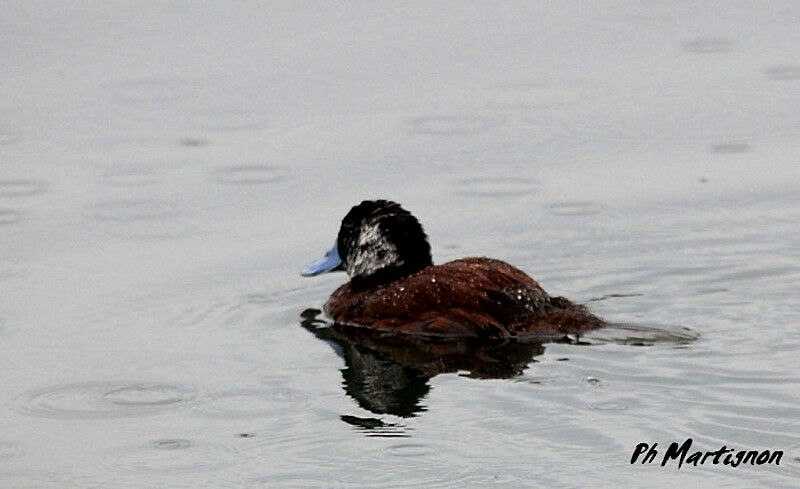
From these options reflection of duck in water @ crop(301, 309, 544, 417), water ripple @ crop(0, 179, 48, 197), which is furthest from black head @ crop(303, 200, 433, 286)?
water ripple @ crop(0, 179, 48, 197)

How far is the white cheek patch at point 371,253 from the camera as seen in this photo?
10.7 m

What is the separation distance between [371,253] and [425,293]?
0.73 meters

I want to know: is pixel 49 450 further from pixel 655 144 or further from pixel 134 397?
pixel 655 144

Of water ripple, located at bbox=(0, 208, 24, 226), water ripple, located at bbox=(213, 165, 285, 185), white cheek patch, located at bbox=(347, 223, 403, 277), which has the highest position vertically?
water ripple, located at bbox=(213, 165, 285, 185)

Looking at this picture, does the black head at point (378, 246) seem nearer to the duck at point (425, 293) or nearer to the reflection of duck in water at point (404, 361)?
the duck at point (425, 293)

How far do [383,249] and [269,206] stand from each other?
181 centimetres

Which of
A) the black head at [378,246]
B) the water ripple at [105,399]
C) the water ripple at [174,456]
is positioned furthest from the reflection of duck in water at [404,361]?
the water ripple at [174,456]

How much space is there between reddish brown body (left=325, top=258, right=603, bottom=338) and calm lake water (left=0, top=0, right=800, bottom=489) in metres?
0.21

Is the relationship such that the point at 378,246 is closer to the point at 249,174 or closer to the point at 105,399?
the point at 105,399

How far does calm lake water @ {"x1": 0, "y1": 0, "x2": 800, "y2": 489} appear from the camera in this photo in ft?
26.4

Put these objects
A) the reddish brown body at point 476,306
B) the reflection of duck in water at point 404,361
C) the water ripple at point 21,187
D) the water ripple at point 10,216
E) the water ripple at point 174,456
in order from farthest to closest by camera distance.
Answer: the water ripple at point 21,187
the water ripple at point 10,216
the reddish brown body at point 476,306
the reflection of duck in water at point 404,361
the water ripple at point 174,456

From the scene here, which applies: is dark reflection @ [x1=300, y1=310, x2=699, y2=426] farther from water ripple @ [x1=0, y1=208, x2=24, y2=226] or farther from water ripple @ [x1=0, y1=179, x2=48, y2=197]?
water ripple @ [x1=0, y1=179, x2=48, y2=197]

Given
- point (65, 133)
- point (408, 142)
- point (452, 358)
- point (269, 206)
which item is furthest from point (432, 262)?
point (65, 133)

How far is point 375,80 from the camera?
15023 millimetres
